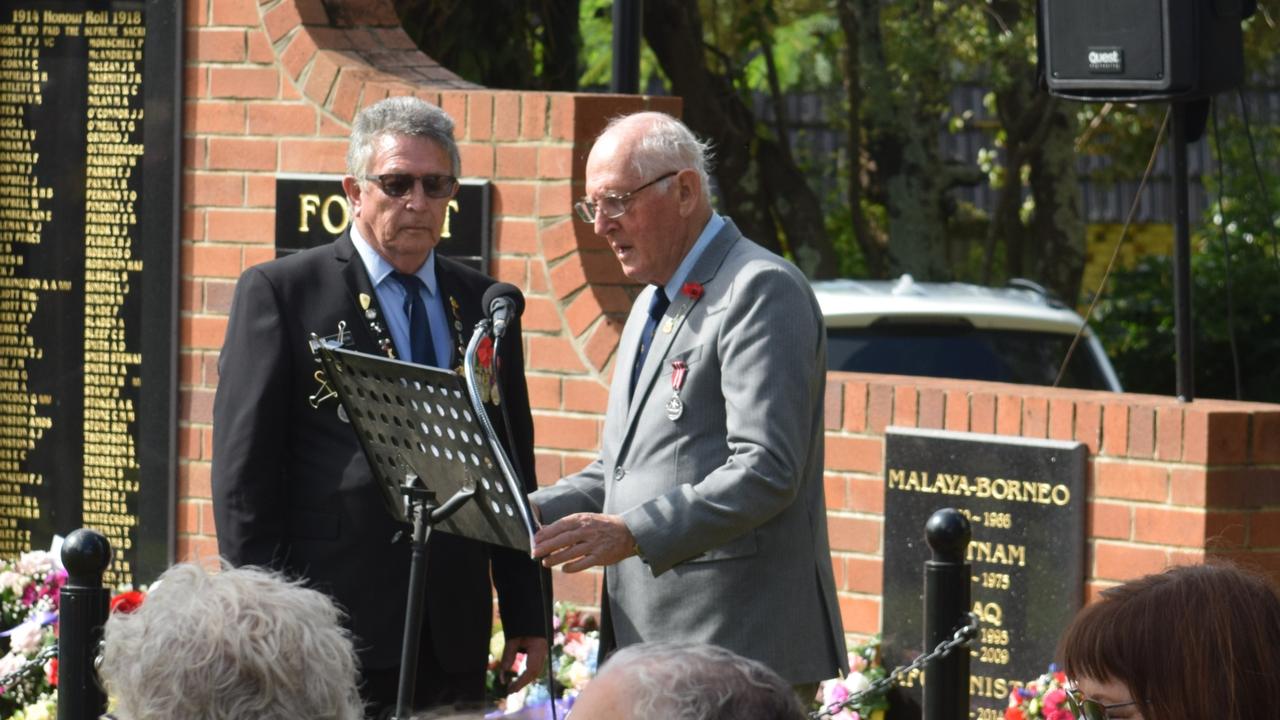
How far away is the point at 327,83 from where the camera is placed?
652cm

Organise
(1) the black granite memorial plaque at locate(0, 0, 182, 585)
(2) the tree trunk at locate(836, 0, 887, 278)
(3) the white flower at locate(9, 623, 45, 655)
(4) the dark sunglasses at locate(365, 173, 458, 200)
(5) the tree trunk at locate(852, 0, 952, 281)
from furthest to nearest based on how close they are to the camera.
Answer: (2) the tree trunk at locate(836, 0, 887, 278) < (5) the tree trunk at locate(852, 0, 952, 281) < (1) the black granite memorial plaque at locate(0, 0, 182, 585) < (3) the white flower at locate(9, 623, 45, 655) < (4) the dark sunglasses at locate(365, 173, 458, 200)

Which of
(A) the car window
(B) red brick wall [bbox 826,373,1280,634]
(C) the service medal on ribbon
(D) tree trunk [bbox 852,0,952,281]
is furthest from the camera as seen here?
(D) tree trunk [bbox 852,0,952,281]

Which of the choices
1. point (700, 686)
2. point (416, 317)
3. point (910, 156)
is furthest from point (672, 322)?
point (910, 156)

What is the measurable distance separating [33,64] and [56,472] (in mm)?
1431

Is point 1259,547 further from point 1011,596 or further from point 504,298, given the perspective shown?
point 504,298

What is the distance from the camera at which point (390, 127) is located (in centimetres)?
451

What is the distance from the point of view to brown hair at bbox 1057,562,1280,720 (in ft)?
8.52

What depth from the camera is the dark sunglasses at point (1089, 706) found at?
105 inches

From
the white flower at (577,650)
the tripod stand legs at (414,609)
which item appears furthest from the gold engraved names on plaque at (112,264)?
the tripod stand legs at (414,609)

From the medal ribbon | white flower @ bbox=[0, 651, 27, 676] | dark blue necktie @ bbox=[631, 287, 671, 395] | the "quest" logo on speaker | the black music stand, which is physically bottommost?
white flower @ bbox=[0, 651, 27, 676]

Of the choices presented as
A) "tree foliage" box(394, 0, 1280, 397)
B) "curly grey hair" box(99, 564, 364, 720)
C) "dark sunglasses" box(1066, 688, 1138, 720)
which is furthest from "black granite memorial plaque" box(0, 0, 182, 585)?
"tree foliage" box(394, 0, 1280, 397)

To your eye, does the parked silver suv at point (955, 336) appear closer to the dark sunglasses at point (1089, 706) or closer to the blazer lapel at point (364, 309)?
the blazer lapel at point (364, 309)

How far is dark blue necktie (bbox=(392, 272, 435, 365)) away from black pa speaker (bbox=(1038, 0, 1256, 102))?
8.14ft

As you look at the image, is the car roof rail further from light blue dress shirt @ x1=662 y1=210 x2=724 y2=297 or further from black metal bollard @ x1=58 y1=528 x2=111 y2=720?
black metal bollard @ x1=58 y1=528 x2=111 y2=720
